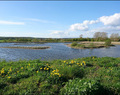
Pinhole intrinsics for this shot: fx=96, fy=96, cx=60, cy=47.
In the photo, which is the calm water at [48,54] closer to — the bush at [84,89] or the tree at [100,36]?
the bush at [84,89]

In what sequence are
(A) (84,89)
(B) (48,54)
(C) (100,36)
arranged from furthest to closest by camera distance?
(C) (100,36)
(B) (48,54)
(A) (84,89)

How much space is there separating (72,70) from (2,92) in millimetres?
3111

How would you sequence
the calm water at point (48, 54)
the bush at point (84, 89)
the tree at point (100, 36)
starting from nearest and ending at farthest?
1. the bush at point (84, 89)
2. the calm water at point (48, 54)
3. the tree at point (100, 36)

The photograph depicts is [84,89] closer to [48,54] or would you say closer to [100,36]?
[48,54]

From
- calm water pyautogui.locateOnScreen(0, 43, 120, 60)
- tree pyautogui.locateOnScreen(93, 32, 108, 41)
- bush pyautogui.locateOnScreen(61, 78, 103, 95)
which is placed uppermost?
tree pyautogui.locateOnScreen(93, 32, 108, 41)

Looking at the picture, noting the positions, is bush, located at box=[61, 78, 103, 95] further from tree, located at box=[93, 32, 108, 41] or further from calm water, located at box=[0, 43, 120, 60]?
tree, located at box=[93, 32, 108, 41]

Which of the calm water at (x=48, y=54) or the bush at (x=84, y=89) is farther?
the calm water at (x=48, y=54)

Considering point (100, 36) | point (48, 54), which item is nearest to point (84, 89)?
point (48, 54)

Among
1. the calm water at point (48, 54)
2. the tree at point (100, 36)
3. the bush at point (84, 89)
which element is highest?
the tree at point (100, 36)

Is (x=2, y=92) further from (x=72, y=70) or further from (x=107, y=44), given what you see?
(x=107, y=44)

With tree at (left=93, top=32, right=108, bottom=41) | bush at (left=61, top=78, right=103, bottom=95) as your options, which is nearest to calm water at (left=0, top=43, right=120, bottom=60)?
bush at (left=61, top=78, right=103, bottom=95)

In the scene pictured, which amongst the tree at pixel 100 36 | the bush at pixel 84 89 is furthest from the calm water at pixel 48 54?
the tree at pixel 100 36

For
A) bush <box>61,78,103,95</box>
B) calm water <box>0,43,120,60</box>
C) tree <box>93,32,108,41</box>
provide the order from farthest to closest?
tree <box>93,32,108,41</box>
calm water <box>0,43,120,60</box>
bush <box>61,78,103,95</box>

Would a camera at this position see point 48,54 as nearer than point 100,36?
Yes
